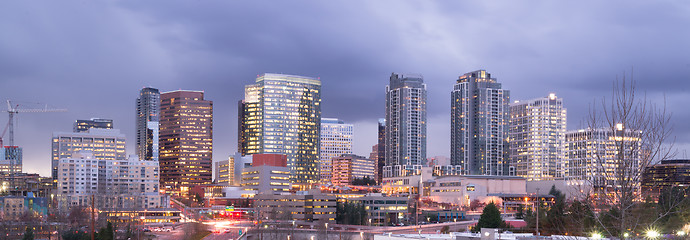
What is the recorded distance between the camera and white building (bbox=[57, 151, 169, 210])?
435ft

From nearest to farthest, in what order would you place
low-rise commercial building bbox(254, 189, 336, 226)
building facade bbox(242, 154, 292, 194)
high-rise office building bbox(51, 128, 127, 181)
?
low-rise commercial building bbox(254, 189, 336, 226) < building facade bbox(242, 154, 292, 194) < high-rise office building bbox(51, 128, 127, 181)

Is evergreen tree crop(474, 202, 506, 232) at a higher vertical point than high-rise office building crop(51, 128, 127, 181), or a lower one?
lower

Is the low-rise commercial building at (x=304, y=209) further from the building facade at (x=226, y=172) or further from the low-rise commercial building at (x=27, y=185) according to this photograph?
the low-rise commercial building at (x=27, y=185)

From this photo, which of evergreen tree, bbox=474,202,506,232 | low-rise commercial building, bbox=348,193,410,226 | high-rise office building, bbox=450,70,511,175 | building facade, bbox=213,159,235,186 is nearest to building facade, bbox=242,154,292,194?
building facade, bbox=213,159,235,186

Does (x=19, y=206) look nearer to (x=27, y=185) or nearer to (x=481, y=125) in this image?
(x=27, y=185)

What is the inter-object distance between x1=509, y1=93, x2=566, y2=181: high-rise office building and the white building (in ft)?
336

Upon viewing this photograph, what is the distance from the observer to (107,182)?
145000 mm

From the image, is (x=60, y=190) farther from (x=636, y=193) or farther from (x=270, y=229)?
(x=636, y=193)

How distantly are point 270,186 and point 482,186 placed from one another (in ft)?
151

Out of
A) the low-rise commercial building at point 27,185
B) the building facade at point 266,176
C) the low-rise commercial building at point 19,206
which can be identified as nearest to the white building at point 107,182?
the low-rise commercial building at point 19,206

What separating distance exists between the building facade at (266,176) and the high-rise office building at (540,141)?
7609cm

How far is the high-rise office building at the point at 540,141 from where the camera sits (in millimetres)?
189400

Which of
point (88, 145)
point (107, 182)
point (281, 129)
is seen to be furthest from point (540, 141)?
point (88, 145)

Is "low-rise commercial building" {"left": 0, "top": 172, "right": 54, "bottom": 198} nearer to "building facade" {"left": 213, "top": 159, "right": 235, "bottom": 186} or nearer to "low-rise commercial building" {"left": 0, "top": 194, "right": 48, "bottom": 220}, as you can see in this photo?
"low-rise commercial building" {"left": 0, "top": 194, "right": 48, "bottom": 220}
